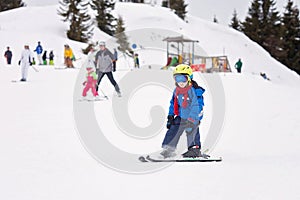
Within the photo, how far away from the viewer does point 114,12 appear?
6219 centimetres

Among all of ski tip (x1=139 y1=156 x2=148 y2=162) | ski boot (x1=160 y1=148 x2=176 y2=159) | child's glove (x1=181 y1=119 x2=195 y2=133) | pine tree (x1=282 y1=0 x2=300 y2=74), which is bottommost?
ski tip (x1=139 y1=156 x2=148 y2=162)

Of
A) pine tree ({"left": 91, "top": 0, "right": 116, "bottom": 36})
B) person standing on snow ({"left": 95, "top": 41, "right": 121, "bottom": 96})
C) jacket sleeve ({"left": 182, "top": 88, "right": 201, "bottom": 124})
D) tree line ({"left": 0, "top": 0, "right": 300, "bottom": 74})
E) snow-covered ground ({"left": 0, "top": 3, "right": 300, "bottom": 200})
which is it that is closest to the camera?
snow-covered ground ({"left": 0, "top": 3, "right": 300, "bottom": 200})

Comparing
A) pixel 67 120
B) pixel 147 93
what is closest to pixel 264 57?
pixel 147 93

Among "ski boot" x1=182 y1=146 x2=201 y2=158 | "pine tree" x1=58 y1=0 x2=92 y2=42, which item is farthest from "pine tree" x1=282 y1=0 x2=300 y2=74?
"ski boot" x1=182 y1=146 x2=201 y2=158

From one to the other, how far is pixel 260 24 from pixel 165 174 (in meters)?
59.6

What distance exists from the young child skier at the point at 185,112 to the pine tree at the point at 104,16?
5295 cm

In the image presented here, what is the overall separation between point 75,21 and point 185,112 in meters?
46.6

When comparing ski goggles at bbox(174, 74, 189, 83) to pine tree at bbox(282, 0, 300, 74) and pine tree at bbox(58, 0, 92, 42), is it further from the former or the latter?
pine tree at bbox(282, 0, 300, 74)

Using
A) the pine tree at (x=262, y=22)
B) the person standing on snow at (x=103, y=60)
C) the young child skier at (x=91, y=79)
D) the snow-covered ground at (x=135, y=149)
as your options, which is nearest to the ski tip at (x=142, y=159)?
the snow-covered ground at (x=135, y=149)

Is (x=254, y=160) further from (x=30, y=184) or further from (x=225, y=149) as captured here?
(x=30, y=184)

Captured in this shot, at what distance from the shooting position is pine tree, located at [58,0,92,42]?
4797 cm

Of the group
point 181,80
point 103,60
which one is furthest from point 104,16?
point 181,80

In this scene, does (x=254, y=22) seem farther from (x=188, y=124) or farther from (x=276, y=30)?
(x=188, y=124)

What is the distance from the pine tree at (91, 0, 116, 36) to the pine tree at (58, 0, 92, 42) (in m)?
2.02
